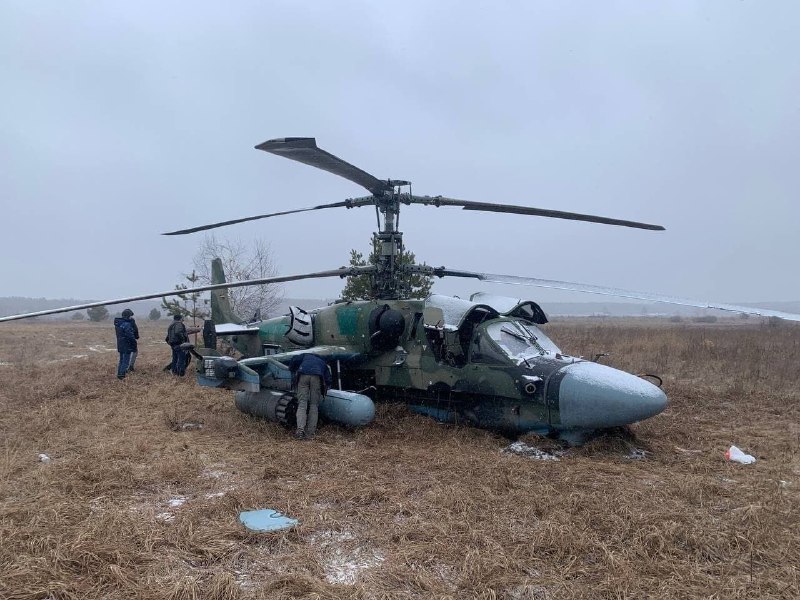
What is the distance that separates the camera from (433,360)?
811 centimetres

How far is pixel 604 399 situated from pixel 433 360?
251 centimetres

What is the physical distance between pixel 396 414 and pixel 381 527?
4.19 metres

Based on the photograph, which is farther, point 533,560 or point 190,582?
point 533,560

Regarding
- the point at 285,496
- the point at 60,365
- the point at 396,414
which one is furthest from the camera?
the point at 60,365

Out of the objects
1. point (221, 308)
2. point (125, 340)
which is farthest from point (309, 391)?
point (125, 340)

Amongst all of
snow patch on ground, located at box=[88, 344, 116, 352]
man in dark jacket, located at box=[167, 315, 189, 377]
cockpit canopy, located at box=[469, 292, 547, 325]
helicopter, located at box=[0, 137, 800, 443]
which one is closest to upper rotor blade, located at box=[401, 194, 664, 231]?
helicopter, located at box=[0, 137, 800, 443]

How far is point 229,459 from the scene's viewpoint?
6457 millimetres

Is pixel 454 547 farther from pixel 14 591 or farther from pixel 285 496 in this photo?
pixel 14 591

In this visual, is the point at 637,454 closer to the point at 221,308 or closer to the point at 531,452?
the point at 531,452

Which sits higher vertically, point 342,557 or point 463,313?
point 463,313

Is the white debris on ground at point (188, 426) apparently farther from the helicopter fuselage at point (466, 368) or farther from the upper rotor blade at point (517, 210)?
the upper rotor blade at point (517, 210)

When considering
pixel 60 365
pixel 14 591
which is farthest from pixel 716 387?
pixel 60 365

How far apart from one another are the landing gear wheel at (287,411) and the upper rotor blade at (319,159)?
3.13 m

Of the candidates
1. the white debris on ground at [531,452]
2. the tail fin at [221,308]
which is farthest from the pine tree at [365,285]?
the white debris on ground at [531,452]
